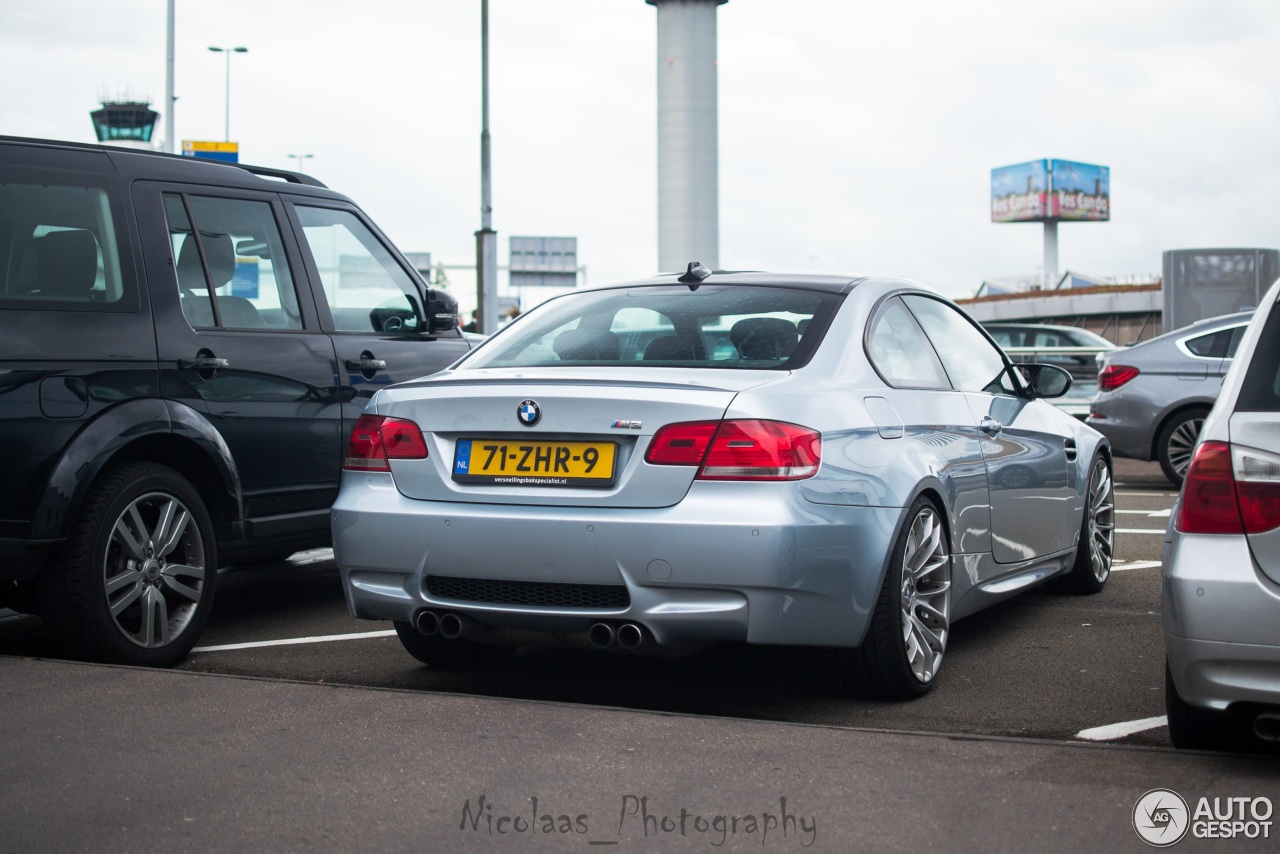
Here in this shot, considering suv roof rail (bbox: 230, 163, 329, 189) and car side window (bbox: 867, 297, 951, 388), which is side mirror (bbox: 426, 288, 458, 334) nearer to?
suv roof rail (bbox: 230, 163, 329, 189)

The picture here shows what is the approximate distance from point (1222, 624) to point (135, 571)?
3787 mm

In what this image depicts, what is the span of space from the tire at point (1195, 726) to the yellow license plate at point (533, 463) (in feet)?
5.53

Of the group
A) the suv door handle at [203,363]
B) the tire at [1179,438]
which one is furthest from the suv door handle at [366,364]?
the tire at [1179,438]

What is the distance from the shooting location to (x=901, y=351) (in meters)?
5.59

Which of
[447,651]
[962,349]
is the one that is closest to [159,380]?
[447,651]

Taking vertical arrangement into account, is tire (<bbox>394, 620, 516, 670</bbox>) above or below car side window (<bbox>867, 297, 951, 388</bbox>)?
below

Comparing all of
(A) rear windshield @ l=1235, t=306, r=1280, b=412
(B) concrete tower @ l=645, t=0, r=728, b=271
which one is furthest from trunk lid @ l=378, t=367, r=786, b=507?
(B) concrete tower @ l=645, t=0, r=728, b=271

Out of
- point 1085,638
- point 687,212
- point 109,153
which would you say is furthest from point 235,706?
point 687,212

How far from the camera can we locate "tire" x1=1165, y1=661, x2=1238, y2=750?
4.19 m

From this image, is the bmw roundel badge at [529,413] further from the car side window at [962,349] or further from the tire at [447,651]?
the car side window at [962,349]

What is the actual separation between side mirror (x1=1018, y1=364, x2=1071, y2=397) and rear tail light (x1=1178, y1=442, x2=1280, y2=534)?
2.77m

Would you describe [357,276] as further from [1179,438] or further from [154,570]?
[1179,438]

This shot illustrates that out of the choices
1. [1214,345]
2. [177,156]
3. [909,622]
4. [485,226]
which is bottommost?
[909,622]

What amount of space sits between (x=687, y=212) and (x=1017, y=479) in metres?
83.1
